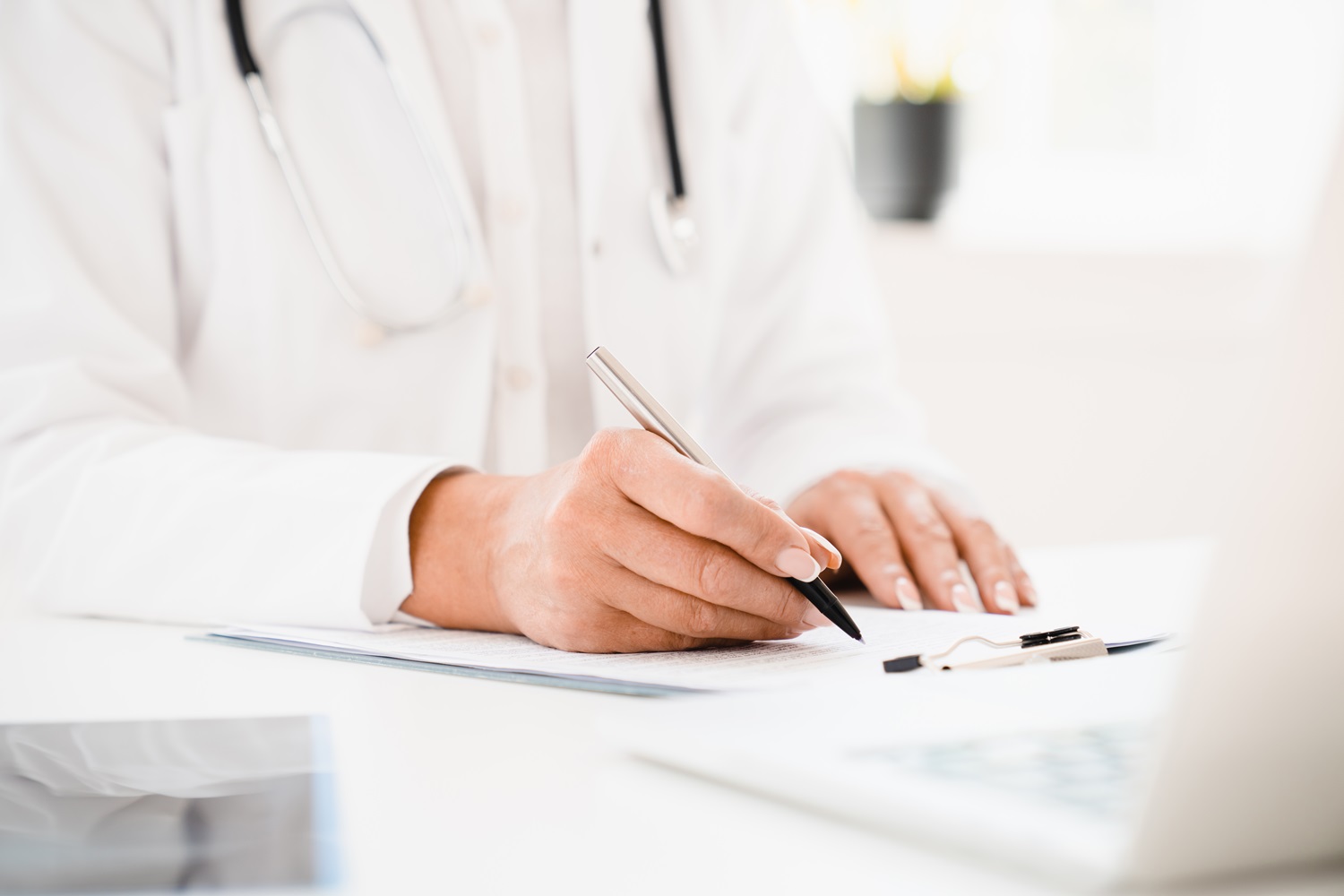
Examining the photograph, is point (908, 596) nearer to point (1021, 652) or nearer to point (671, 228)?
point (1021, 652)

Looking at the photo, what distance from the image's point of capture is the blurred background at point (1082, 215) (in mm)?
2152

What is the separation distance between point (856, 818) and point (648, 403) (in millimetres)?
270

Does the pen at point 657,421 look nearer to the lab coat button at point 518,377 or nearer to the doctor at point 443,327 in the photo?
the doctor at point 443,327

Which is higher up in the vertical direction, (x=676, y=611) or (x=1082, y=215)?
(x=1082, y=215)

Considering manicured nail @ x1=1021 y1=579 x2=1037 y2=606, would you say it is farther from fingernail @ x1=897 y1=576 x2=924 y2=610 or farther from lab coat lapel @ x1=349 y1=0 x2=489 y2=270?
lab coat lapel @ x1=349 y1=0 x2=489 y2=270

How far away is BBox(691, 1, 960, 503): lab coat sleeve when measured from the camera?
1163 mm

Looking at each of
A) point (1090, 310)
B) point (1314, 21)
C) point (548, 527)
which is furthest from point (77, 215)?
point (1314, 21)

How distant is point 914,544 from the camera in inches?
31.3

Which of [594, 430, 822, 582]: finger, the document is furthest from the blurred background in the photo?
[594, 430, 822, 582]: finger

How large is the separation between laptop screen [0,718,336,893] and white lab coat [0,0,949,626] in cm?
21

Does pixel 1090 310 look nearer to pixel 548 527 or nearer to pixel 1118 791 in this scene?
pixel 548 527

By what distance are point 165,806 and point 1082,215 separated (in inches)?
97.5

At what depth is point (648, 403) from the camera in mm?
555

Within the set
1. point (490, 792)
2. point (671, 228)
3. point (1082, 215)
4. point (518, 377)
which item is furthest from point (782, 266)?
point (1082, 215)
